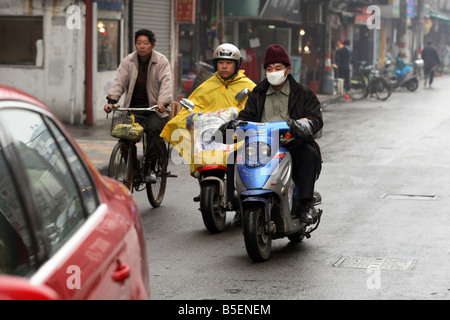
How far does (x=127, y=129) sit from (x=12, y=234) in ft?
17.8

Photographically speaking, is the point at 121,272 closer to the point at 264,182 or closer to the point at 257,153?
the point at 264,182

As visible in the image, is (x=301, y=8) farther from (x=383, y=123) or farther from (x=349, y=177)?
(x=349, y=177)

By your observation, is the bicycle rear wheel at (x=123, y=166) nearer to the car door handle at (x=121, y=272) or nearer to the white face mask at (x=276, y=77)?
the white face mask at (x=276, y=77)

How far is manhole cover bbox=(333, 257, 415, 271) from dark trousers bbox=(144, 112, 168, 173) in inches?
115

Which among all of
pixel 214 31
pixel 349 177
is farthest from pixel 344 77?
pixel 349 177

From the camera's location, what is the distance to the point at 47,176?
3172 mm

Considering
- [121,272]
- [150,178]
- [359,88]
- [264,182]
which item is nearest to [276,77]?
[264,182]

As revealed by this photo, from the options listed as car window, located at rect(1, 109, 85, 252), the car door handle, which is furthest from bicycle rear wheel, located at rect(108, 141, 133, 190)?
the car door handle

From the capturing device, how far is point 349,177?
11.6 metres

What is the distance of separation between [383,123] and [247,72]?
7354 mm

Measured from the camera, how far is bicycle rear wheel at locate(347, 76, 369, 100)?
29359 mm

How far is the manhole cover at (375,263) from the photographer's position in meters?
6.61

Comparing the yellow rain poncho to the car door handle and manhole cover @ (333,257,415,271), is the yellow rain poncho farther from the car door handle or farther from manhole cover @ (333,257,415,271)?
the car door handle

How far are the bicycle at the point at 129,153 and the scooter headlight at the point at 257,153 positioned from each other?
2.00 metres
